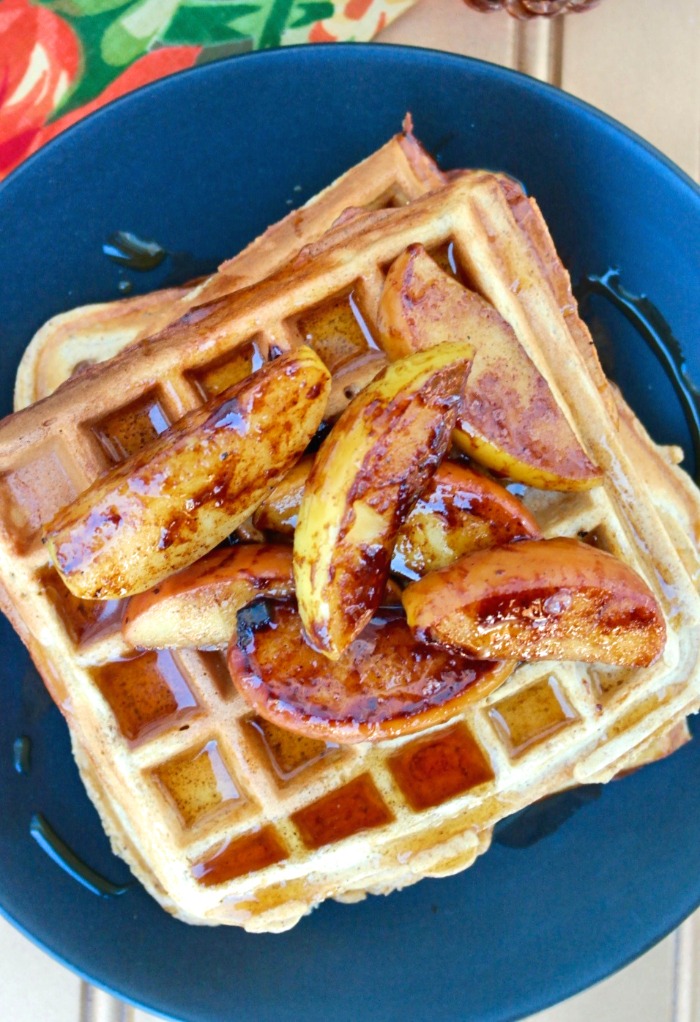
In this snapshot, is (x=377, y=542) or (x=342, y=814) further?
(x=342, y=814)

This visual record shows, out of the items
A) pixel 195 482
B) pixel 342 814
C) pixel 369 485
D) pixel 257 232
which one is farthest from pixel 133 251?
pixel 342 814

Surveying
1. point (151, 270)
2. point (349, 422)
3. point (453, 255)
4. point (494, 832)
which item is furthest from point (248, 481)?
point (494, 832)

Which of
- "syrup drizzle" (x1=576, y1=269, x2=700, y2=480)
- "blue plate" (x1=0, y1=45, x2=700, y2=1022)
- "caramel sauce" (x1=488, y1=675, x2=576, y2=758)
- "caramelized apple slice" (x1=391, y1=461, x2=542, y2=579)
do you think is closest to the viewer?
"caramelized apple slice" (x1=391, y1=461, x2=542, y2=579)

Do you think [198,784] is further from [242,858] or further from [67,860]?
[67,860]

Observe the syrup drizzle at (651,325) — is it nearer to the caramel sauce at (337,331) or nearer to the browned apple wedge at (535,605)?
the caramel sauce at (337,331)

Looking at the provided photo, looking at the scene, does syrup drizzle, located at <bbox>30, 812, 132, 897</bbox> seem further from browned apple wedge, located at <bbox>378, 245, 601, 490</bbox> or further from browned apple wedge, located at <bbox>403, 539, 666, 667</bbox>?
browned apple wedge, located at <bbox>378, 245, 601, 490</bbox>

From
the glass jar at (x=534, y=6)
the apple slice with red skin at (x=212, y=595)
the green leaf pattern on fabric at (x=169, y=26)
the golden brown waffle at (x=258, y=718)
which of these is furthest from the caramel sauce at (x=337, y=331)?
the glass jar at (x=534, y=6)

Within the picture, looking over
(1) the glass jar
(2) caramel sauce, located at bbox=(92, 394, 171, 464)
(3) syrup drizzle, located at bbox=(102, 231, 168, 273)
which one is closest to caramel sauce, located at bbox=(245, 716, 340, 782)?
(2) caramel sauce, located at bbox=(92, 394, 171, 464)
